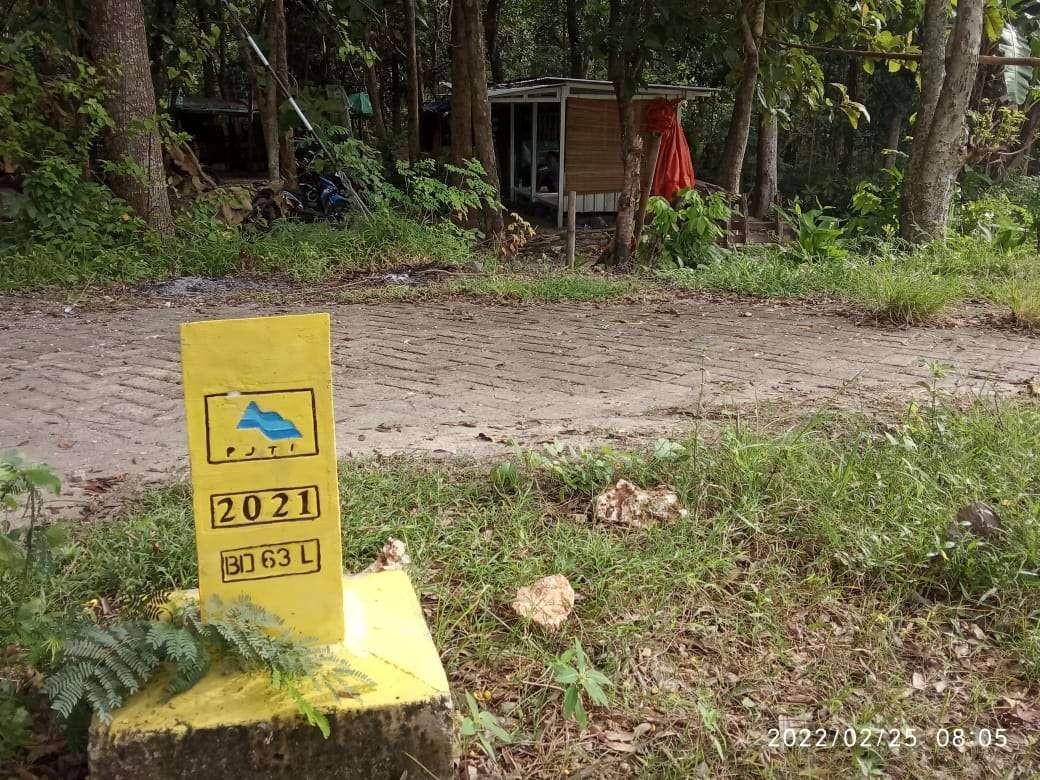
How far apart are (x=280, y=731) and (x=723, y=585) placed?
57.6 inches

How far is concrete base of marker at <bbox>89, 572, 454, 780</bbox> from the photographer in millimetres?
1700

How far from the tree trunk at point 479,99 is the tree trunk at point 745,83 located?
2.95 metres

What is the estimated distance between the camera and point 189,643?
5.82ft

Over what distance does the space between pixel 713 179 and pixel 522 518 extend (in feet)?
58.6

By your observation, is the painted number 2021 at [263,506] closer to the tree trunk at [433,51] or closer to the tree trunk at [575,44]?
the tree trunk at [433,51]

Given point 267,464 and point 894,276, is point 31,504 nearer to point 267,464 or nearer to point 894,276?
point 267,464

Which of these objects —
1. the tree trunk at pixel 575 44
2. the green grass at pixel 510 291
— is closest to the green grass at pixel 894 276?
the green grass at pixel 510 291

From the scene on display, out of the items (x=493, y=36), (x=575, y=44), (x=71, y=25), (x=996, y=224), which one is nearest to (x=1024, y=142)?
(x=575, y=44)

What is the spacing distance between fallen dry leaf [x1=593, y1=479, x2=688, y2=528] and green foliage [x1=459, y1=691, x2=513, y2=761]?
101 centimetres

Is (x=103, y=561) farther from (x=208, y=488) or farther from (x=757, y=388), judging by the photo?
(x=757, y=388)

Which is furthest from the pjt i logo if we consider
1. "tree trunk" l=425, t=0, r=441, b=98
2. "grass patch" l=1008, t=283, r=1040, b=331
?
"tree trunk" l=425, t=0, r=441, b=98

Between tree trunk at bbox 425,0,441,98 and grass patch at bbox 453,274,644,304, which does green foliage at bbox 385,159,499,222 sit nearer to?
grass patch at bbox 453,274,644,304

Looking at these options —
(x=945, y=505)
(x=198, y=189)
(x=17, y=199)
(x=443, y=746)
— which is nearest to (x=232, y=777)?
(x=443, y=746)

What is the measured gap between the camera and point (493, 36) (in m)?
17.4
